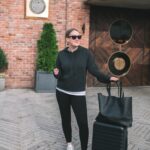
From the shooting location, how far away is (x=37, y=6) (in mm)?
10531

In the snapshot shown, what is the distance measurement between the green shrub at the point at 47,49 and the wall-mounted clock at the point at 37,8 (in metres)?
0.40

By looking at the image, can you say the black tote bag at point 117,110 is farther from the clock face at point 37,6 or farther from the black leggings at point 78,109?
the clock face at point 37,6

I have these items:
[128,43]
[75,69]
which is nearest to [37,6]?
[128,43]

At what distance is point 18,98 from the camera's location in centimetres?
930

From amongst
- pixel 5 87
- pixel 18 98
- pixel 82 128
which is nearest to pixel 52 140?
pixel 82 128

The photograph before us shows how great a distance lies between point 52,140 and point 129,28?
6.82 m

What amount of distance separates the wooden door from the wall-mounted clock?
1.49 metres

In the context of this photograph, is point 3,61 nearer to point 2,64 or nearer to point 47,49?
point 2,64

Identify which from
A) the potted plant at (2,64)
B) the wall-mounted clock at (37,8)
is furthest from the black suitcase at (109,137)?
the wall-mounted clock at (37,8)

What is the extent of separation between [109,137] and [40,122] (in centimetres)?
275

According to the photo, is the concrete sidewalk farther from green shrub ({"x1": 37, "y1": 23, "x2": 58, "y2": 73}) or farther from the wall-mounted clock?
the wall-mounted clock

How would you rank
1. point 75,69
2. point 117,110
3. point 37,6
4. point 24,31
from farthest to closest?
point 24,31 < point 37,6 < point 75,69 < point 117,110

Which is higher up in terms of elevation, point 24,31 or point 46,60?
point 24,31

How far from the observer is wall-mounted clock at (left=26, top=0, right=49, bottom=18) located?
10508mm
